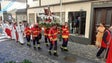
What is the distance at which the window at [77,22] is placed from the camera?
45.0 feet

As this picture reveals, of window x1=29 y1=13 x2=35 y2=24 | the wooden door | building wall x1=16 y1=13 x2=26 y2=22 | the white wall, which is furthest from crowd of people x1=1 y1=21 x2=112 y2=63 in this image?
building wall x1=16 y1=13 x2=26 y2=22

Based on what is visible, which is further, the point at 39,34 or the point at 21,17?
the point at 21,17

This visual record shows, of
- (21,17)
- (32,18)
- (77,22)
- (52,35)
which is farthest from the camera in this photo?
(21,17)

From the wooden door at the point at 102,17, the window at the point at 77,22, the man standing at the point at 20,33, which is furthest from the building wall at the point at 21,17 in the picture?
the wooden door at the point at 102,17

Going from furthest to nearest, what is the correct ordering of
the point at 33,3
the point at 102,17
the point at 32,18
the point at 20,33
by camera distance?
the point at 32,18 < the point at 33,3 < the point at 20,33 < the point at 102,17

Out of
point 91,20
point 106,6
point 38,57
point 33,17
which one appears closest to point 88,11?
point 91,20

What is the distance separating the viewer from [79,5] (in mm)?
13719

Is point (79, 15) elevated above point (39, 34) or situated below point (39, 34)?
above

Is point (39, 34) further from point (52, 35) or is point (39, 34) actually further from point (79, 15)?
point (79, 15)

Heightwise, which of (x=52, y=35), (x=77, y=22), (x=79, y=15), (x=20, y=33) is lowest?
(x=20, y=33)

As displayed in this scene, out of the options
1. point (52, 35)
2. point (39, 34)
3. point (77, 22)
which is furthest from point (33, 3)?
point (52, 35)

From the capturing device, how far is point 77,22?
14.5m

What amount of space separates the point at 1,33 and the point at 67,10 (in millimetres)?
9143

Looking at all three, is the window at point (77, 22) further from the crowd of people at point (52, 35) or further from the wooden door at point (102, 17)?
the crowd of people at point (52, 35)
